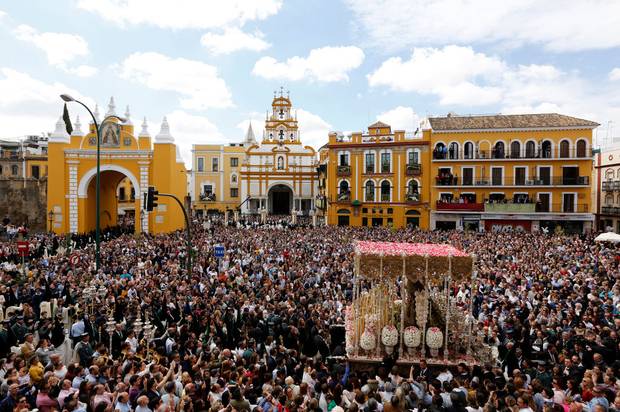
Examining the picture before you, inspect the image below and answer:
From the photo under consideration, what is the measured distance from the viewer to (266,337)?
1026 cm

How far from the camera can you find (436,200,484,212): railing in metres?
36.2

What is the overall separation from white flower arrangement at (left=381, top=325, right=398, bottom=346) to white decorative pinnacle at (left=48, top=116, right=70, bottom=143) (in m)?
30.5

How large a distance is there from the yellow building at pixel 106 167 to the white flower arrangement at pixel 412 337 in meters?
25.8

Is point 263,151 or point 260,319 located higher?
point 263,151

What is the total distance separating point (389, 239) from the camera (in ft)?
87.7

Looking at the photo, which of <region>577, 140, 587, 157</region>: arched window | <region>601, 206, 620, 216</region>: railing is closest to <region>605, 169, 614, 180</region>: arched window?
<region>601, 206, 620, 216</region>: railing

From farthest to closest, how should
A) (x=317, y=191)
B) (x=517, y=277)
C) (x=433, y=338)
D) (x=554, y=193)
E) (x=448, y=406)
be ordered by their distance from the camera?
(x=317, y=191), (x=554, y=193), (x=517, y=277), (x=433, y=338), (x=448, y=406)

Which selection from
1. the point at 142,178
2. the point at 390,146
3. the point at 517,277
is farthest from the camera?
the point at 390,146

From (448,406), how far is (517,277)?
35.4 ft

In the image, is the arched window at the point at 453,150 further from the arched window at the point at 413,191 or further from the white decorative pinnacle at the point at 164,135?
the white decorative pinnacle at the point at 164,135

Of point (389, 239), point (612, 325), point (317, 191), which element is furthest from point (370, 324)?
point (317, 191)

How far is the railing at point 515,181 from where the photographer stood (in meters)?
35.2

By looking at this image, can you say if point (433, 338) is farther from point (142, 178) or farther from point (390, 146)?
point (390, 146)

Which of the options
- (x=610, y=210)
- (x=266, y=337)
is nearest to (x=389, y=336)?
(x=266, y=337)
